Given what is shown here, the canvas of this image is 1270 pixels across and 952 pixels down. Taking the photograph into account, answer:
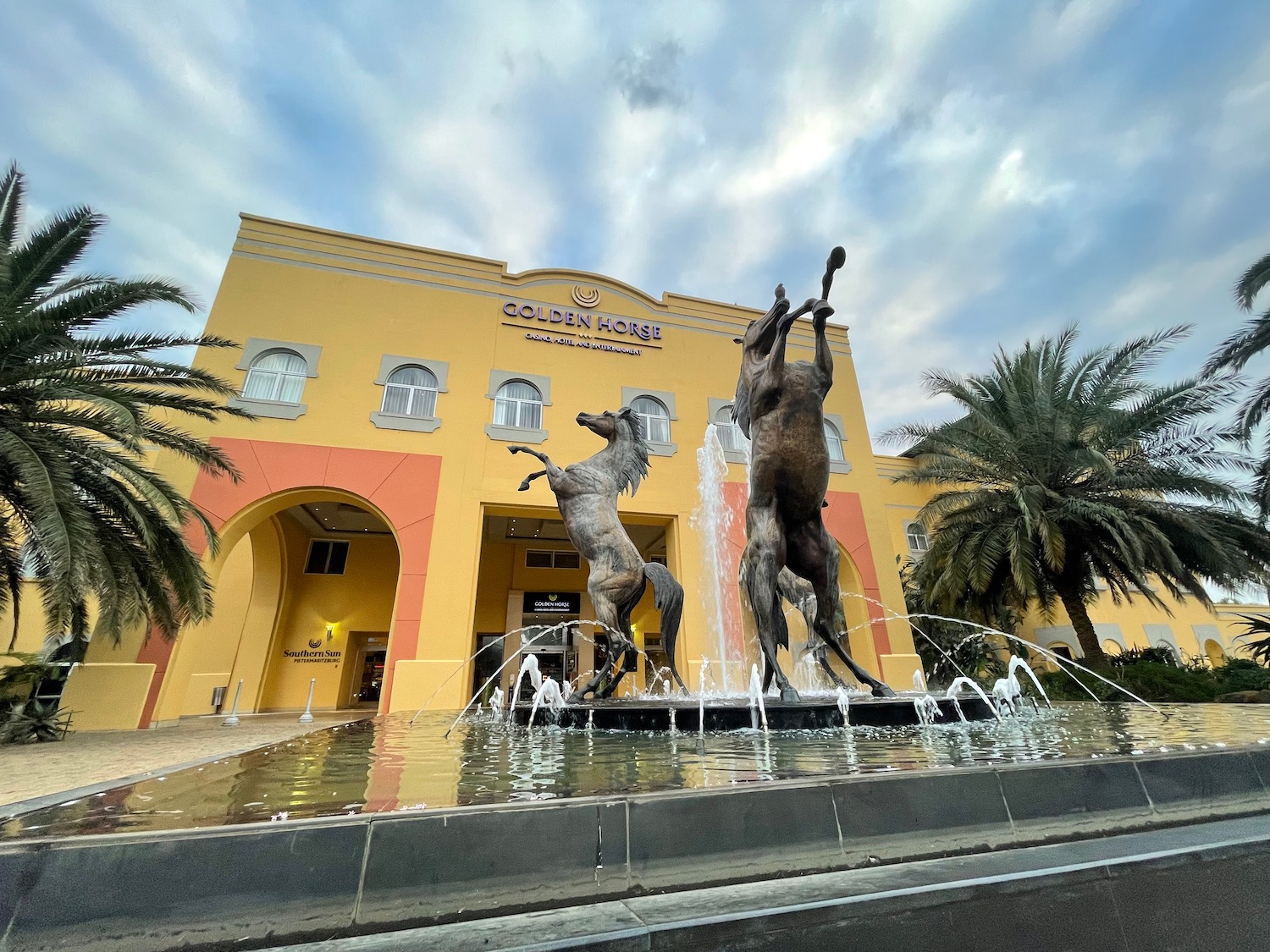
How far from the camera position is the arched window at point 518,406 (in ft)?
46.4

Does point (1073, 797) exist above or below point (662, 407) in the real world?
below

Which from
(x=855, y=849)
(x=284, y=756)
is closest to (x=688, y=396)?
(x=284, y=756)

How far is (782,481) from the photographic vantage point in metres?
4.93

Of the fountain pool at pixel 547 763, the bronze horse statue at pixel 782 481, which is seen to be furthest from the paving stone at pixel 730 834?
the bronze horse statue at pixel 782 481

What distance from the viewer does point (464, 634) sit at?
1180cm

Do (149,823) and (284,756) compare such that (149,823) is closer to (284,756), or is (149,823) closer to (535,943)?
(535,943)

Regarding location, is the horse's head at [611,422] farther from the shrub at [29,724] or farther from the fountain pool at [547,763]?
the shrub at [29,724]

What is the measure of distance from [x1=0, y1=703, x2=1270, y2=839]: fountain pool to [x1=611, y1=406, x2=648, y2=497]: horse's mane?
3.35 meters

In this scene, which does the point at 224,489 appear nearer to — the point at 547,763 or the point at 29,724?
the point at 29,724

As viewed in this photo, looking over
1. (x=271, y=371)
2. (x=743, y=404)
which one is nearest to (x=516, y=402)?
(x=271, y=371)

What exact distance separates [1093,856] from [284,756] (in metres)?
4.22

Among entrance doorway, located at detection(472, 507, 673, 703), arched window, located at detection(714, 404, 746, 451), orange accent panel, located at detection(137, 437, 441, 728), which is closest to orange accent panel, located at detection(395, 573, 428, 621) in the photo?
orange accent panel, located at detection(137, 437, 441, 728)

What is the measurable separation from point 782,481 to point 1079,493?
12.7m

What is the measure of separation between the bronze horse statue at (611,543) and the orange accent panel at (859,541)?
9010mm
